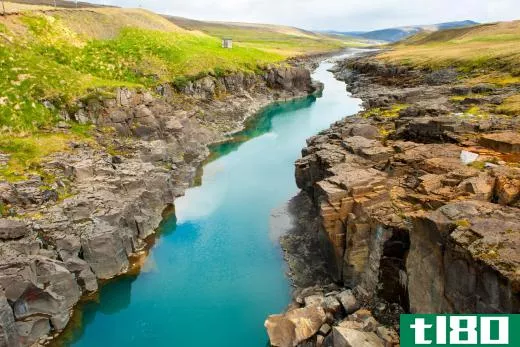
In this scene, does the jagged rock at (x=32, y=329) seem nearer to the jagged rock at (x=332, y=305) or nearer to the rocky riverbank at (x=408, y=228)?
Answer: the rocky riverbank at (x=408, y=228)

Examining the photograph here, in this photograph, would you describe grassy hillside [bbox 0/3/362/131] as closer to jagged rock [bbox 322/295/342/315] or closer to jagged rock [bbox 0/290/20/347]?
jagged rock [bbox 0/290/20/347]

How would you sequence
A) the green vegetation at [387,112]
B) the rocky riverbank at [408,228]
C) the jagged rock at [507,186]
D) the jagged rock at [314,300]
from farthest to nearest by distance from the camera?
the green vegetation at [387,112], the jagged rock at [314,300], the jagged rock at [507,186], the rocky riverbank at [408,228]

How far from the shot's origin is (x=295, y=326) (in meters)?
28.2

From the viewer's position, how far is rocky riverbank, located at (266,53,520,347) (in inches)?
910

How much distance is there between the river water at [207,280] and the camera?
31.8m

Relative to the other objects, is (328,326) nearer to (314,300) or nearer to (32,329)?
(314,300)

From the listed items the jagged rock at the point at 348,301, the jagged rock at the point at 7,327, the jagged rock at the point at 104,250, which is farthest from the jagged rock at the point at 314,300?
the jagged rock at the point at 7,327

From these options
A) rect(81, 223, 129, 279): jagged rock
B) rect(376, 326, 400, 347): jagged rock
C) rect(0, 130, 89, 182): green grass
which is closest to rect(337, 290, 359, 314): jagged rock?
rect(376, 326, 400, 347): jagged rock

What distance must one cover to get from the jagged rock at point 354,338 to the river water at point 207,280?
6893 mm

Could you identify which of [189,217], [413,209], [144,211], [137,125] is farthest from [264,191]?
[413,209]

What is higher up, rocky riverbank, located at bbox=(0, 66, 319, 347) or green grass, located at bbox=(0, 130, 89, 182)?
green grass, located at bbox=(0, 130, 89, 182)

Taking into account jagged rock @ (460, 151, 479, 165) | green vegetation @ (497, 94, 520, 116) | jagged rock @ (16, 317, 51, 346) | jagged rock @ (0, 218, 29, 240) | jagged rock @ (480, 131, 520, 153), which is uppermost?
green vegetation @ (497, 94, 520, 116)

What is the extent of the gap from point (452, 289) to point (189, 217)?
31.7 m

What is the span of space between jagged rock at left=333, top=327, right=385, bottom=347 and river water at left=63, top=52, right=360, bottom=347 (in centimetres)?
689
